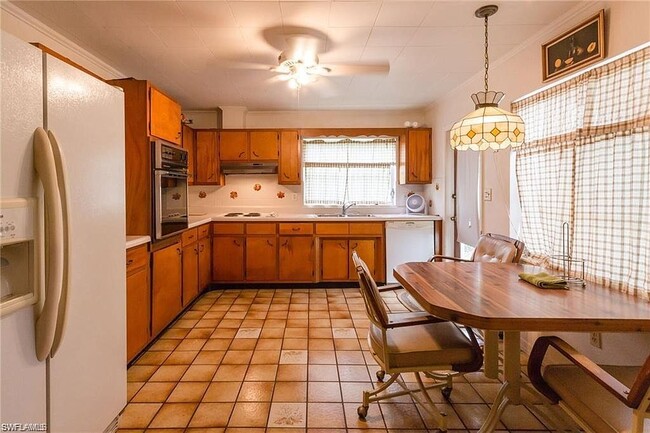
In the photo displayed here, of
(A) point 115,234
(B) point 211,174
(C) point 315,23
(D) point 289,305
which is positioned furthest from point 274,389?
(B) point 211,174

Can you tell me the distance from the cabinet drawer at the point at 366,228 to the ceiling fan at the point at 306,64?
6.44 ft

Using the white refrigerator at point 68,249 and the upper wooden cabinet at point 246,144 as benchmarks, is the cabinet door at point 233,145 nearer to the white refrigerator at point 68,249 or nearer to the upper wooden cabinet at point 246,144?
the upper wooden cabinet at point 246,144

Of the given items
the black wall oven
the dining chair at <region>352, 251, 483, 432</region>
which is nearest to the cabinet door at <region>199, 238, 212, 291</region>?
the black wall oven

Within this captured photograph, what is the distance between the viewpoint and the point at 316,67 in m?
2.97

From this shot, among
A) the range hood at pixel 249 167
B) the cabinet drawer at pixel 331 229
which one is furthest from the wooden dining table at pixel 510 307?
the range hood at pixel 249 167

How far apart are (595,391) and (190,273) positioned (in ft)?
10.9

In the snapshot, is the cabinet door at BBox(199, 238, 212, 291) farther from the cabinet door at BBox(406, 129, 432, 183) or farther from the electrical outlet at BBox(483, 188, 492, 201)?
the electrical outlet at BBox(483, 188, 492, 201)

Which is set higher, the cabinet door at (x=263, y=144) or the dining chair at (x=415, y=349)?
the cabinet door at (x=263, y=144)

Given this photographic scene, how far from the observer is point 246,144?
4777mm

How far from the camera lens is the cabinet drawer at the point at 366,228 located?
4.50m

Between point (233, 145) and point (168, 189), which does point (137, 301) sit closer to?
point (168, 189)

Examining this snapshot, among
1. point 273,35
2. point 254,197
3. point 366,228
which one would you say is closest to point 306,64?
point 273,35

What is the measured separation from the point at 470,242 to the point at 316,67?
2.42 m

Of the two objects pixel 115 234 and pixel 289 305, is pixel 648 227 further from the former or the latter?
pixel 289 305
